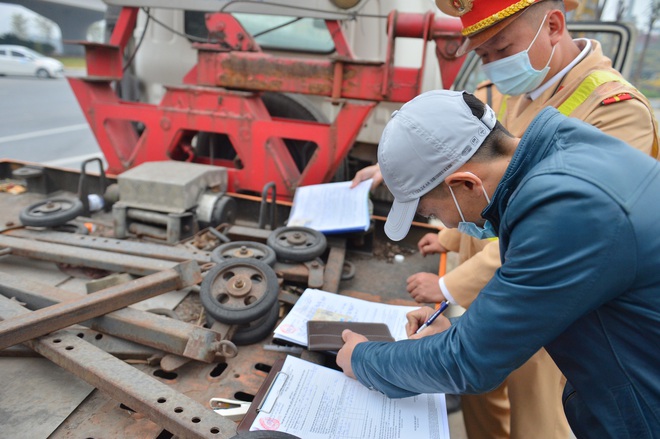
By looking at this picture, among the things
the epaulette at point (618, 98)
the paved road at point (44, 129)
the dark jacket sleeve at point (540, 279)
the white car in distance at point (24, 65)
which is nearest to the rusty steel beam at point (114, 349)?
the dark jacket sleeve at point (540, 279)

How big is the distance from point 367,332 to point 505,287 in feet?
Result: 2.39

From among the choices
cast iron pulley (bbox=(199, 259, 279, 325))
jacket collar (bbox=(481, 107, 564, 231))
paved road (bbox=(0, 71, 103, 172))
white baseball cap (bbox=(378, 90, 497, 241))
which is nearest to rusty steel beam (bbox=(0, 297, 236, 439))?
cast iron pulley (bbox=(199, 259, 279, 325))

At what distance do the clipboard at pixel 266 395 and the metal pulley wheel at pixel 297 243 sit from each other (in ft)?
1.99

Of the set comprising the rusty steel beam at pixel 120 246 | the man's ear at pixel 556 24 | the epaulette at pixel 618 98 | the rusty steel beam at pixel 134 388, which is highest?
the man's ear at pixel 556 24

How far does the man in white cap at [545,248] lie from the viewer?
767mm

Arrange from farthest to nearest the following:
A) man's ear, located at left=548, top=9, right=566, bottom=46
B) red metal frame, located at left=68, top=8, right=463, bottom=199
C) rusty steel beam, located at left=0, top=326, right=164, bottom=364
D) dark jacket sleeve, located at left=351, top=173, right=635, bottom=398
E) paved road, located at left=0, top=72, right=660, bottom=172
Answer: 1. paved road, located at left=0, top=72, right=660, bottom=172
2. red metal frame, located at left=68, top=8, right=463, bottom=199
3. man's ear, located at left=548, top=9, right=566, bottom=46
4. rusty steel beam, located at left=0, top=326, right=164, bottom=364
5. dark jacket sleeve, located at left=351, top=173, right=635, bottom=398

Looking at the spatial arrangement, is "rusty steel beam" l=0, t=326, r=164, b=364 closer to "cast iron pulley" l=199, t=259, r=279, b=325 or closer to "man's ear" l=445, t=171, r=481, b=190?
"cast iron pulley" l=199, t=259, r=279, b=325

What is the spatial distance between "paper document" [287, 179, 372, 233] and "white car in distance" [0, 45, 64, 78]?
58.2 ft

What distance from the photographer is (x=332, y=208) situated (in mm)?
2314

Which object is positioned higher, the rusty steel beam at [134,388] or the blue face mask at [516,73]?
the blue face mask at [516,73]

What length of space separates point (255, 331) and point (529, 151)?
3.49 feet

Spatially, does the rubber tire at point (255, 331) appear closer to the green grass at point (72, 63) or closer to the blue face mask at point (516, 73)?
the blue face mask at point (516, 73)

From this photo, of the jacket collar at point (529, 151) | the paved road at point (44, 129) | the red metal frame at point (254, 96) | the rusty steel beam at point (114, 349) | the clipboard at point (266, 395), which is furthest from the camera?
the paved road at point (44, 129)

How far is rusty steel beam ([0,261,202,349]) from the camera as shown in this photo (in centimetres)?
128
